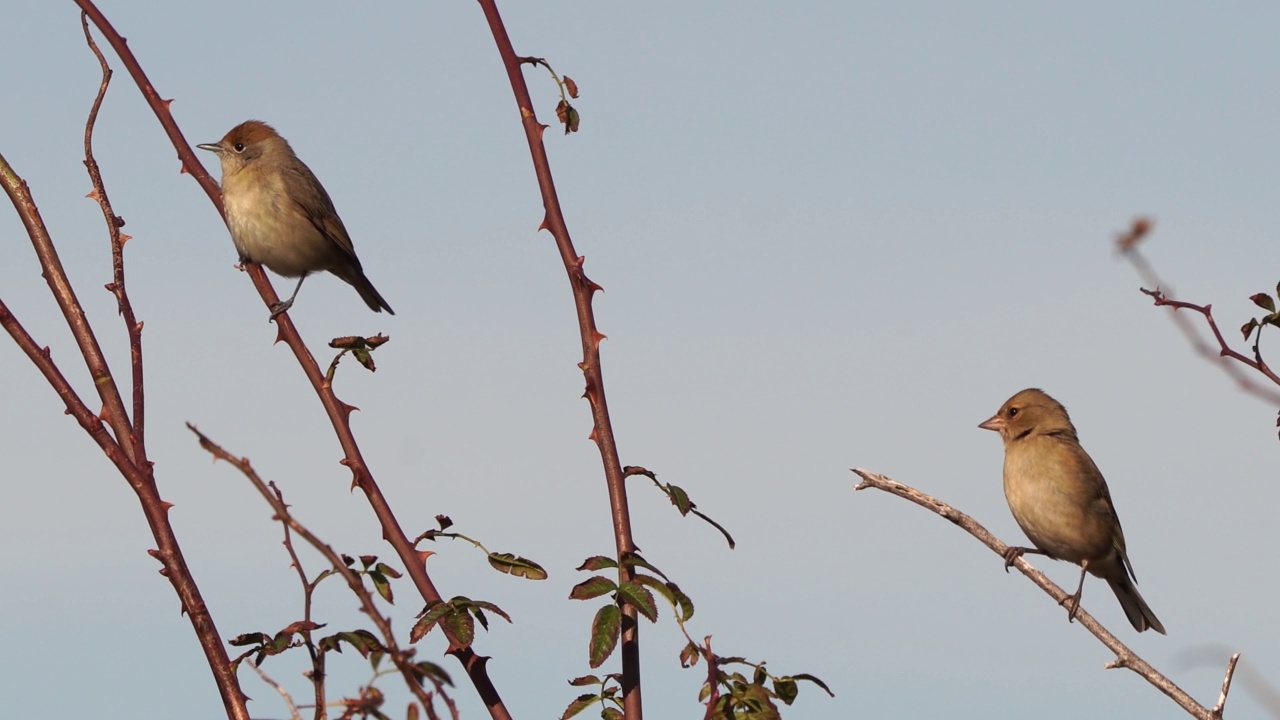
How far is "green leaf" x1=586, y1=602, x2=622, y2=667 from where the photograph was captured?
2844 mm

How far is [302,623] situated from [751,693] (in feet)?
3.00

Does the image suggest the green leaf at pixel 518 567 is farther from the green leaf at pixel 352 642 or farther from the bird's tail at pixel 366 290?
the bird's tail at pixel 366 290

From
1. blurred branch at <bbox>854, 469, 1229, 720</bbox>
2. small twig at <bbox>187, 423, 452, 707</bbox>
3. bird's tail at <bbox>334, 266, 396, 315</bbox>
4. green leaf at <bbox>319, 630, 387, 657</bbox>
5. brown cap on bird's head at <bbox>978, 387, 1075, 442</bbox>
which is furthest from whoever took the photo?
bird's tail at <bbox>334, 266, 396, 315</bbox>

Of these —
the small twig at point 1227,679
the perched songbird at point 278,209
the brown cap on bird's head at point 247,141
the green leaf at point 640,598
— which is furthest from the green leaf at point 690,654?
the brown cap on bird's head at point 247,141

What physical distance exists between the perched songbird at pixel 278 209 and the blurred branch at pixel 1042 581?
6.27 m

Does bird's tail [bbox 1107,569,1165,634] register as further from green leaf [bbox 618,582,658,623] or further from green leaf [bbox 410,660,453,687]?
green leaf [bbox 410,660,453,687]

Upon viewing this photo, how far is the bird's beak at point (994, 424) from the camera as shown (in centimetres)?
1020

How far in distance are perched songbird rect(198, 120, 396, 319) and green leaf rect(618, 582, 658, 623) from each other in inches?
267

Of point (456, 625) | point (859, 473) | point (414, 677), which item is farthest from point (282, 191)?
point (414, 677)

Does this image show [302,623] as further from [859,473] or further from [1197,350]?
[1197,350]

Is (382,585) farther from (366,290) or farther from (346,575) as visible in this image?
(366,290)

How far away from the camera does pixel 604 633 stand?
113 inches

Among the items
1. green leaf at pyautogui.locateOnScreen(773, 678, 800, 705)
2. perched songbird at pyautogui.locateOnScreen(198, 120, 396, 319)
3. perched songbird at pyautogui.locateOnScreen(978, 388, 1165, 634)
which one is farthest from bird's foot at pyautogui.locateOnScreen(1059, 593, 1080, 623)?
perched songbird at pyautogui.locateOnScreen(198, 120, 396, 319)

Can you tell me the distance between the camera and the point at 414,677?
2158mm
